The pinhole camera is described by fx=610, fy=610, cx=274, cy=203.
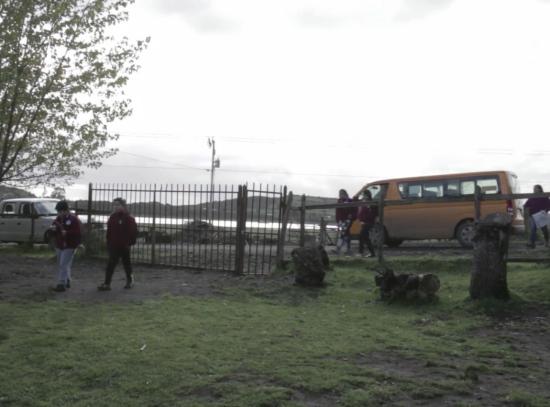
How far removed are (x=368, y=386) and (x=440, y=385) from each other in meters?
0.58

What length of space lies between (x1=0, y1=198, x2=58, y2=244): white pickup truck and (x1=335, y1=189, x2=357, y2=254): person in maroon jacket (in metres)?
9.89

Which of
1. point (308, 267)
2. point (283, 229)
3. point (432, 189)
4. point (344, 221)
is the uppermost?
point (432, 189)

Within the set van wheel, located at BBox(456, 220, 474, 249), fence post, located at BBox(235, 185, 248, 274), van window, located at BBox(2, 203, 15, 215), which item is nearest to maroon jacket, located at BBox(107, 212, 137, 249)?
fence post, located at BBox(235, 185, 248, 274)

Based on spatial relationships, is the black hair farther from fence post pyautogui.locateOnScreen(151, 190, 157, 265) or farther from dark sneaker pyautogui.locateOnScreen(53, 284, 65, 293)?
fence post pyautogui.locateOnScreen(151, 190, 157, 265)

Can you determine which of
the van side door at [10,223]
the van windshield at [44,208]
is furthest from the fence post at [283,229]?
the van side door at [10,223]

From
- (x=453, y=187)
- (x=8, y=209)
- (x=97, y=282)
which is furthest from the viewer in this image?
(x=8, y=209)

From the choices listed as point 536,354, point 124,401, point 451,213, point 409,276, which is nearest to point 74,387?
point 124,401

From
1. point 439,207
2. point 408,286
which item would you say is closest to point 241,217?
point 408,286

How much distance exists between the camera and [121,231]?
10406mm

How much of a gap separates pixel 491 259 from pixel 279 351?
12.7ft

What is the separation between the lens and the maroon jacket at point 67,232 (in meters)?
10.2

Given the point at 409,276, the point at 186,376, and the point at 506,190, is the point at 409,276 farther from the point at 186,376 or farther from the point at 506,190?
the point at 506,190

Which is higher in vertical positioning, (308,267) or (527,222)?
(527,222)

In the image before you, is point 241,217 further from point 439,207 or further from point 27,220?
point 27,220
